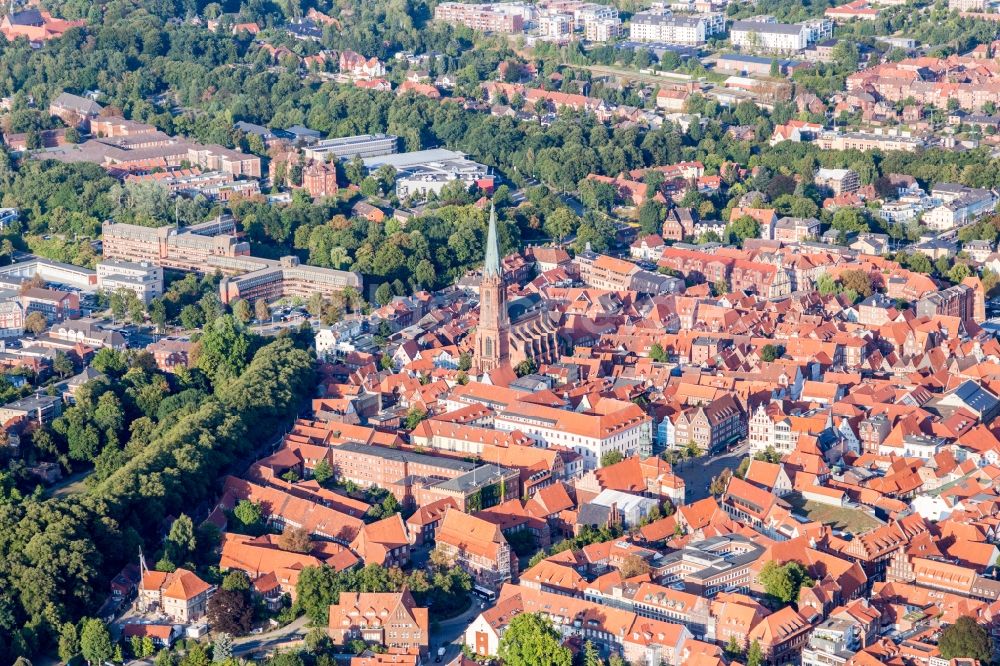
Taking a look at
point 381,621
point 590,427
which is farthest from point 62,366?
point 381,621

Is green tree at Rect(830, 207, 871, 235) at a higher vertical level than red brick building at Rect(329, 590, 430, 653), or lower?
lower

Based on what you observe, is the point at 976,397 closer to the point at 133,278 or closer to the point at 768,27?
the point at 133,278

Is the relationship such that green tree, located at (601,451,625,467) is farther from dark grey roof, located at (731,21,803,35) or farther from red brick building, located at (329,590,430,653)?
dark grey roof, located at (731,21,803,35)

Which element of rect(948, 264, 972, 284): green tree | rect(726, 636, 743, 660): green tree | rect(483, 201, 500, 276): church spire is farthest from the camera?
rect(948, 264, 972, 284): green tree

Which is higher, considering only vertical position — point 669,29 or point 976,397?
point 976,397

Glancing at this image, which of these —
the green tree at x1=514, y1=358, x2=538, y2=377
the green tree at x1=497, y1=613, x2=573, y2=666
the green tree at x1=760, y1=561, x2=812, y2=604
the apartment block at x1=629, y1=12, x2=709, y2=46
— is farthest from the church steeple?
the apartment block at x1=629, y1=12, x2=709, y2=46

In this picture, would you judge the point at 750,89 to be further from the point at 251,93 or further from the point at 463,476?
the point at 463,476
